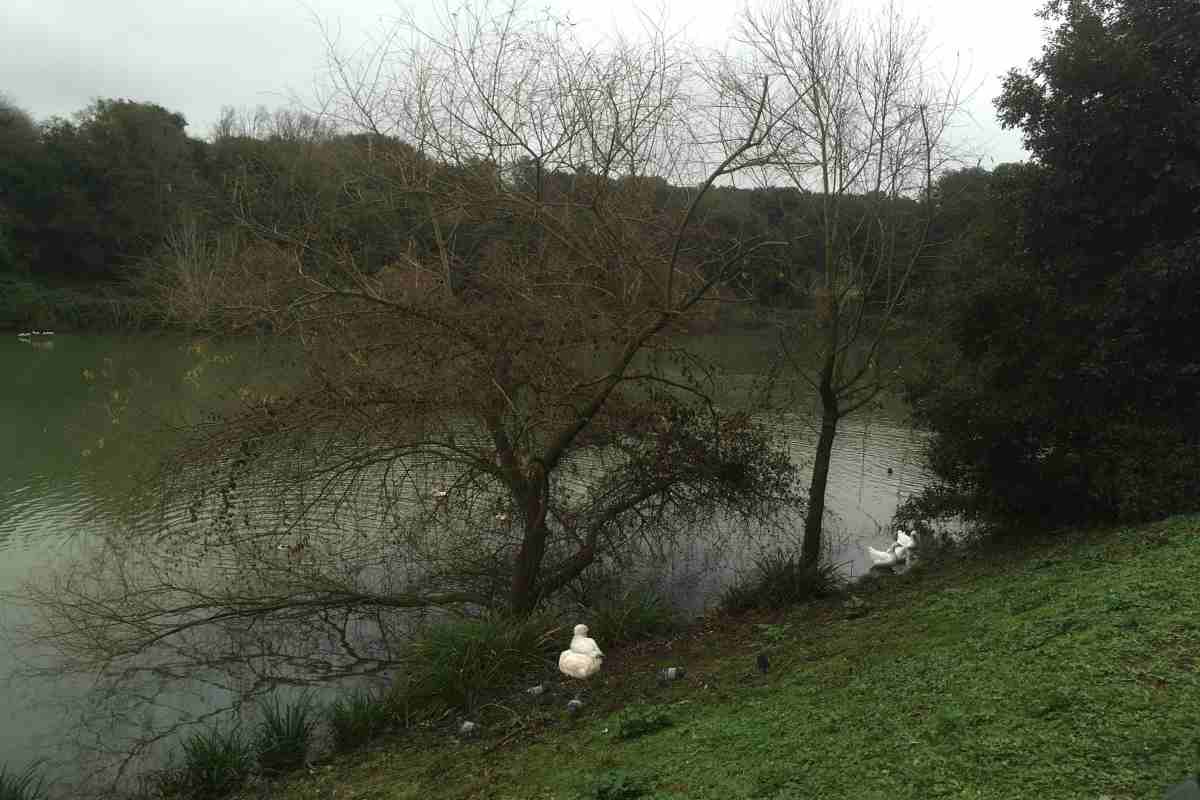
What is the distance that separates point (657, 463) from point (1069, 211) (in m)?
5.13

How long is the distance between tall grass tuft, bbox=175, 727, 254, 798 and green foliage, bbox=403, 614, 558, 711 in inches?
49.5

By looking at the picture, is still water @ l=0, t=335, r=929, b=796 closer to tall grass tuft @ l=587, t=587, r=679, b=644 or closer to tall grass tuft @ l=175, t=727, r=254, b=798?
tall grass tuft @ l=587, t=587, r=679, b=644

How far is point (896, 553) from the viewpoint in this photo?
10.7 meters

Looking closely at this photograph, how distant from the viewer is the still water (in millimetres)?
7289

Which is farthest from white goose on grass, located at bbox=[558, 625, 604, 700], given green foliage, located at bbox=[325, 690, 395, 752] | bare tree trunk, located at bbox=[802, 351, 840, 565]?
bare tree trunk, located at bbox=[802, 351, 840, 565]

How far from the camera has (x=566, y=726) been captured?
18.1 feet

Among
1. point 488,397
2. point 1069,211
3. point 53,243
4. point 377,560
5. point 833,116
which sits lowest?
point 377,560

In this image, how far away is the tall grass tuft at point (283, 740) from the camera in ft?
19.8

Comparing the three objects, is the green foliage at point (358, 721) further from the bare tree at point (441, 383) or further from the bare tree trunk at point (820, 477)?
the bare tree trunk at point (820, 477)

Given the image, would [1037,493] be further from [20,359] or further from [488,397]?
[20,359]

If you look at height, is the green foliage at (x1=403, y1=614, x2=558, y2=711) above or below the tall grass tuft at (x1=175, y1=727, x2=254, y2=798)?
above

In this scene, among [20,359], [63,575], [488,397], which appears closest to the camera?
[488,397]

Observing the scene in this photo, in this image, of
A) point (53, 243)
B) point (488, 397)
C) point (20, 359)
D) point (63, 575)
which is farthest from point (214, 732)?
point (53, 243)

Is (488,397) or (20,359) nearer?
(488,397)
